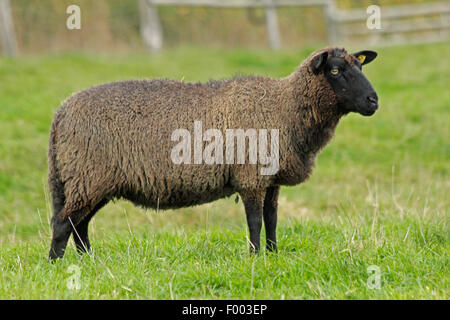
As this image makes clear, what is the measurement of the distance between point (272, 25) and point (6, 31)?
770 cm

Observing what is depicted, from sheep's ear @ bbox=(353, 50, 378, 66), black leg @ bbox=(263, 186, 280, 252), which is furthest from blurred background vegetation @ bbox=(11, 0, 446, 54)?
sheep's ear @ bbox=(353, 50, 378, 66)

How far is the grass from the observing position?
14.6 feet

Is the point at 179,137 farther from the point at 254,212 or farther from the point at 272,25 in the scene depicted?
the point at 272,25

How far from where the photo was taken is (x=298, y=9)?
750 inches

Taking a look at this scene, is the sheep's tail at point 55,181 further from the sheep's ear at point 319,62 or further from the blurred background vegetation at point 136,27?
the blurred background vegetation at point 136,27

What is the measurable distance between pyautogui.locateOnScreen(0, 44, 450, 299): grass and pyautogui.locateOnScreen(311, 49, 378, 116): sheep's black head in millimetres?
1130

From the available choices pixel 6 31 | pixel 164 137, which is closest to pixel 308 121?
pixel 164 137

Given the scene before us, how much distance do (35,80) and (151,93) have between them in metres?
7.34

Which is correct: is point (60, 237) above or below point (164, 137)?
below

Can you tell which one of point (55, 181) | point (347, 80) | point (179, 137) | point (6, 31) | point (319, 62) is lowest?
point (55, 181)

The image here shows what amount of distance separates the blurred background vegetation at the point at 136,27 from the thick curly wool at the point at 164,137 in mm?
9928

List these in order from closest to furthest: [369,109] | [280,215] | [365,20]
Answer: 1. [369,109]
2. [280,215]
3. [365,20]

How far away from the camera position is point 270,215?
5.45m
